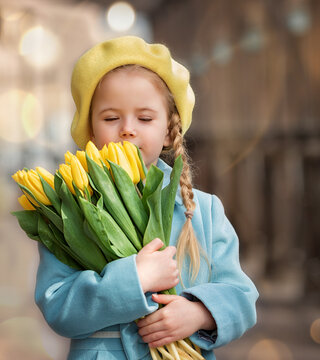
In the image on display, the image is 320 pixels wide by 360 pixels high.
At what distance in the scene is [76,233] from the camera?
974 millimetres

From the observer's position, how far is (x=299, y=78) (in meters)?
5.64

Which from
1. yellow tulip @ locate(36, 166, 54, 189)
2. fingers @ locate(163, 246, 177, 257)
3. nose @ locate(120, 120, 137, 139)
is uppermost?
nose @ locate(120, 120, 137, 139)

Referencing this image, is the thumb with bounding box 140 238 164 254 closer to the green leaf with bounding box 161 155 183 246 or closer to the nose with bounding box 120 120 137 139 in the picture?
the green leaf with bounding box 161 155 183 246

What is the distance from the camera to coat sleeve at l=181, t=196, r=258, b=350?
1022mm

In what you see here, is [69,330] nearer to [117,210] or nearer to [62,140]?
[117,210]

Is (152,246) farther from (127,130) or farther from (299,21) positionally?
(299,21)

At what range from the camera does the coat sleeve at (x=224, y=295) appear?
1022 millimetres

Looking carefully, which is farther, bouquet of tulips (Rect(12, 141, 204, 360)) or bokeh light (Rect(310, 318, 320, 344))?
bokeh light (Rect(310, 318, 320, 344))

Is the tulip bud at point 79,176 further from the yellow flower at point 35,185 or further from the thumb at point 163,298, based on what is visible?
the thumb at point 163,298

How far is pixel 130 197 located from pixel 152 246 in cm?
9

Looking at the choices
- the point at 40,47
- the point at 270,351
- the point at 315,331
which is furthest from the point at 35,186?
the point at 40,47

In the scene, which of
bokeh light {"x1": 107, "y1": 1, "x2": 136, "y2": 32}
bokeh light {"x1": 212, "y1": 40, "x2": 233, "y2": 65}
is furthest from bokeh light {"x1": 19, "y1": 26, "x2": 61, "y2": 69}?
bokeh light {"x1": 212, "y1": 40, "x2": 233, "y2": 65}

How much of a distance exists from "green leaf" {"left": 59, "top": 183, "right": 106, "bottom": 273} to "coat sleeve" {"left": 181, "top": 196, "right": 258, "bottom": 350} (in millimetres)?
176

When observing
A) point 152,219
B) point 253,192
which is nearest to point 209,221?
point 152,219
